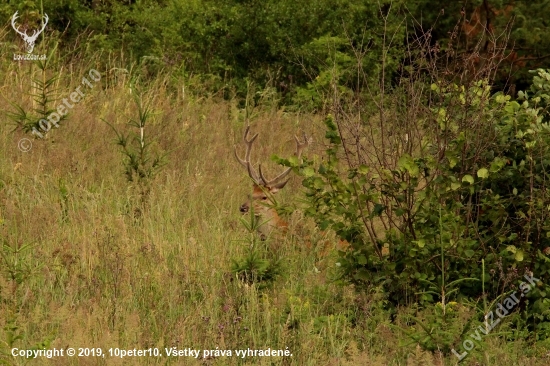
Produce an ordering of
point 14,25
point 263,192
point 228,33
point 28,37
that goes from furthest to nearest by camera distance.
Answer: point 228,33 → point 14,25 → point 28,37 → point 263,192

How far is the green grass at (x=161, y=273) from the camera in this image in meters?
5.66

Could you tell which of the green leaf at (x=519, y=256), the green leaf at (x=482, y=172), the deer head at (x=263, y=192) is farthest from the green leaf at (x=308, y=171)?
the deer head at (x=263, y=192)

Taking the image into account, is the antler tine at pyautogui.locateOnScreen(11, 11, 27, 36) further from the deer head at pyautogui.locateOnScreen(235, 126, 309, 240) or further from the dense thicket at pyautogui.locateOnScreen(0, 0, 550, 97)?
the deer head at pyautogui.locateOnScreen(235, 126, 309, 240)

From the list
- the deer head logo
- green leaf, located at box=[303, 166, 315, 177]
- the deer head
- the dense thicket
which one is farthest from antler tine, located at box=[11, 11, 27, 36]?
green leaf, located at box=[303, 166, 315, 177]

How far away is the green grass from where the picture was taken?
5660mm

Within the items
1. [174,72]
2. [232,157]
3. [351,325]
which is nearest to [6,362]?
[351,325]

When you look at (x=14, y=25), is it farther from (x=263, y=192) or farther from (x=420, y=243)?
(x=420, y=243)

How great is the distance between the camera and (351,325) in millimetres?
6250

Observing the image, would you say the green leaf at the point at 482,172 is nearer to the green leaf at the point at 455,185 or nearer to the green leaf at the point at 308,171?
the green leaf at the point at 455,185

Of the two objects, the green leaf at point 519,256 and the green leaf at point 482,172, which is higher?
the green leaf at point 482,172

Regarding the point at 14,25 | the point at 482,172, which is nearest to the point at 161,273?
the point at 482,172

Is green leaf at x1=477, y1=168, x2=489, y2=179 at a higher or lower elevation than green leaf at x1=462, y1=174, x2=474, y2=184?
higher

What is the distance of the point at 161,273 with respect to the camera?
6652 millimetres

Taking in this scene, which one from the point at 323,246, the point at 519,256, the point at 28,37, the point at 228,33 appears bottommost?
the point at 519,256
